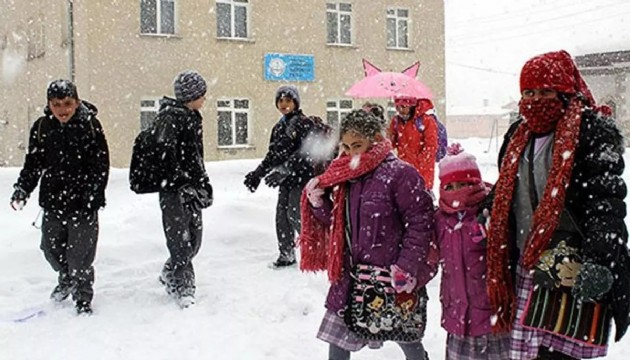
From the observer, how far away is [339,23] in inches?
840

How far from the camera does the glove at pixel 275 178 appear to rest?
644 cm

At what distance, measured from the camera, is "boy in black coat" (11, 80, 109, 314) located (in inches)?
206

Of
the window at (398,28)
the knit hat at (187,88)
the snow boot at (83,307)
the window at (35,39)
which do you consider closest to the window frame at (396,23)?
the window at (398,28)

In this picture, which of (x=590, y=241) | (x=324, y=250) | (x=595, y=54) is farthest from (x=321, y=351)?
(x=595, y=54)

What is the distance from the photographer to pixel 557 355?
9.17 feet

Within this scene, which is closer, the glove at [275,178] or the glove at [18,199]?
the glove at [18,199]

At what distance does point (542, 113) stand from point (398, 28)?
67.2ft

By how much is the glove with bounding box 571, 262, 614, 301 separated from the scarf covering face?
0.24 meters

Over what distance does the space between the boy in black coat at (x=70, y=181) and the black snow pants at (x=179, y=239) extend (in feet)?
1.77

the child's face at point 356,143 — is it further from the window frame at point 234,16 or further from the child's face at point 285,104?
the window frame at point 234,16

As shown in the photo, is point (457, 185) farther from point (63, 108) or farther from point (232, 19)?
point (232, 19)

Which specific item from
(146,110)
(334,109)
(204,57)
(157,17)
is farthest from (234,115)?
(157,17)

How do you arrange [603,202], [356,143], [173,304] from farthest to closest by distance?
[173,304]
[356,143]
[603,202]

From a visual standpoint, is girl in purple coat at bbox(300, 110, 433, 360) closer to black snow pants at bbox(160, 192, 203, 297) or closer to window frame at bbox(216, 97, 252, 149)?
black snow pants at bbox(160, 192, 203, 297)
